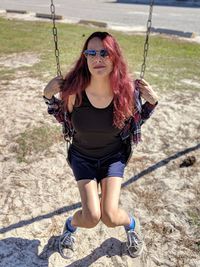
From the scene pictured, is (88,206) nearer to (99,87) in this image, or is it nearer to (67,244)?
(67,244)

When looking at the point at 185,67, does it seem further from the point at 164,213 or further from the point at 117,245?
the point at 117,245

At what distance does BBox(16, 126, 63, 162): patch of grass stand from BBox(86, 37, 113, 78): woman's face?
6.65 feet

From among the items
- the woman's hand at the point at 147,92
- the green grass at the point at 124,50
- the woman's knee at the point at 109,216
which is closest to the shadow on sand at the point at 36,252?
the woman's knee at the point at 109,216

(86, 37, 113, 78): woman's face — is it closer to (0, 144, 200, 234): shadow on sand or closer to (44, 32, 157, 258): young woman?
(44, 32, 157, 258): young woman

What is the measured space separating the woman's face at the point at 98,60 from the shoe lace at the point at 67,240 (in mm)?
1439

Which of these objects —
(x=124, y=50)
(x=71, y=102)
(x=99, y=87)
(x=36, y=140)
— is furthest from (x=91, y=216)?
(x=124, y=50)

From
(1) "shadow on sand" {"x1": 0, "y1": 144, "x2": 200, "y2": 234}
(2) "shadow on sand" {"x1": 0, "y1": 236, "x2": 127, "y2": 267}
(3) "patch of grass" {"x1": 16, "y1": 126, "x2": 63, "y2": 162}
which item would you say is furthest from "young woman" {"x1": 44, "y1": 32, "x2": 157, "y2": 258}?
(3) "patch of grass" {"x1": 16, "y1": 126, "x2": 63, "y2": 162}

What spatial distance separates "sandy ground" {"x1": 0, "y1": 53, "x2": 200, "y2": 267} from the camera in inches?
132

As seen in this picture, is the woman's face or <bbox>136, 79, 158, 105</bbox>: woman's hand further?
<bbox>136, 79, 158, 105</bbox>: woman's hand

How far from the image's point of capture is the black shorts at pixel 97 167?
3.25 meters

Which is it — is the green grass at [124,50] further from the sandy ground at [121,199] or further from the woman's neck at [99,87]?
the woman's neck at [99,87]

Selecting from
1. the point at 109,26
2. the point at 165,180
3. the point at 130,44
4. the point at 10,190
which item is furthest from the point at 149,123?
the point at 109,26

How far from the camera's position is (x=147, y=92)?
10.6ft

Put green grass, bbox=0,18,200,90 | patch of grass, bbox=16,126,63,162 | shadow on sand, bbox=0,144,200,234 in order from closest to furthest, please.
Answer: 1. shadow on sand, bbox=0,144,200,234
2. patch of grass, bbox=16,126,63,162
3. green grass, bbox=0,18,200,90
